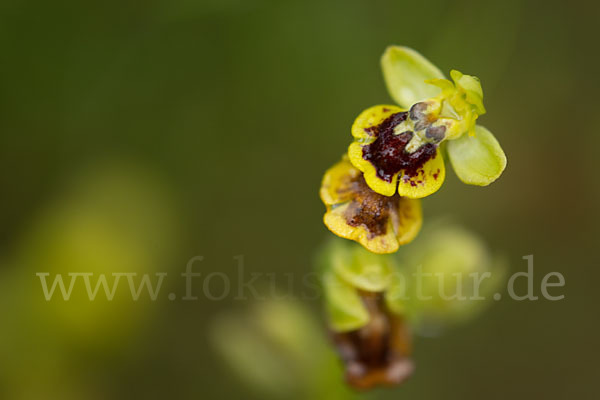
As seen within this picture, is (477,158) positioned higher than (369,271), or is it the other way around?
(477,158)

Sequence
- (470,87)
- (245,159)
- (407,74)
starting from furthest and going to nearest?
1. (245,159)
2. (407,74)
3. (470,87)

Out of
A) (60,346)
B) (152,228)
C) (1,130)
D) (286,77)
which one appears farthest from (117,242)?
(286,77)

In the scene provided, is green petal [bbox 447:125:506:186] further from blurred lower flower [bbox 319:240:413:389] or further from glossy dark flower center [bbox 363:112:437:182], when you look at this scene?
blurred lower flower [bbox 319:240:413:389]

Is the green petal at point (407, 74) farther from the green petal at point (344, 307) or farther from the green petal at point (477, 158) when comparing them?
the green petal at point (344, 307)

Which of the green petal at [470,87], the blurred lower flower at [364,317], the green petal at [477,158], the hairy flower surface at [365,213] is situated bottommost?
the blurred lower flower at [364,317]

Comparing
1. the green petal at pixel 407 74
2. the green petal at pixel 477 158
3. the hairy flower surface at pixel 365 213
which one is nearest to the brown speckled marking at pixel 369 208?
the hairy flower surface at pixel 365 213

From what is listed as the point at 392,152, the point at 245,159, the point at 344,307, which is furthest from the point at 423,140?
the point at 245,159

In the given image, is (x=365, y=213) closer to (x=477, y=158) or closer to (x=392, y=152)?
(x=392, y=152)
